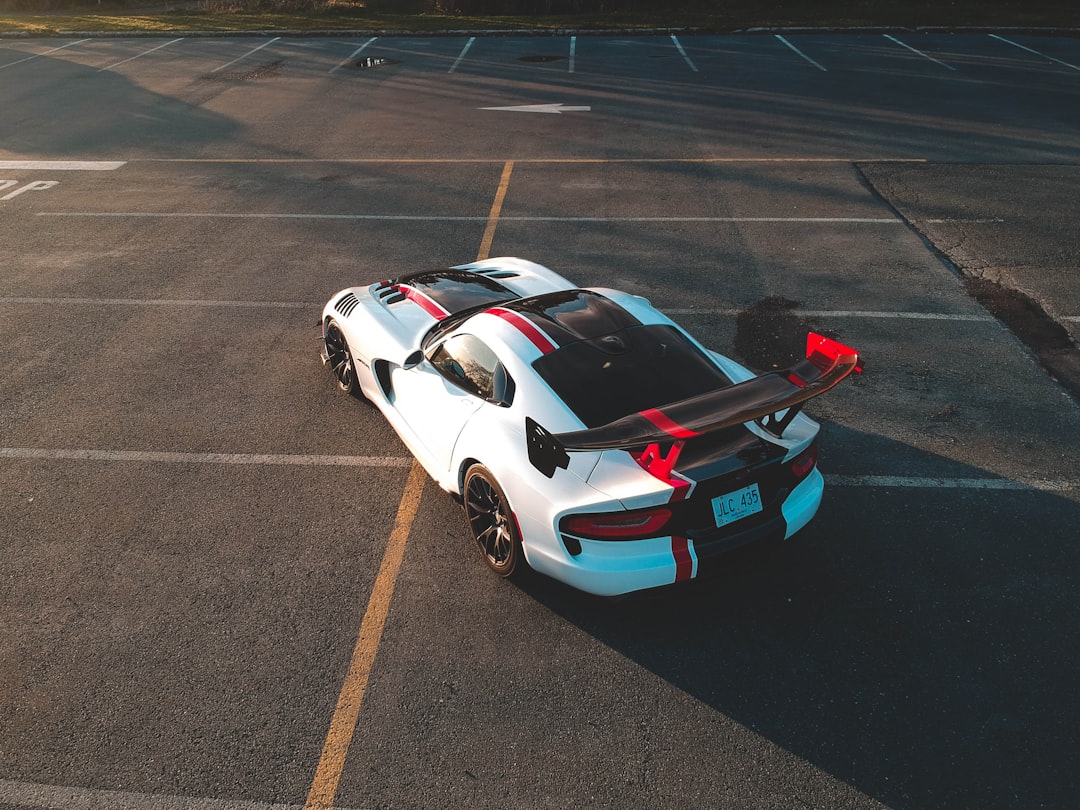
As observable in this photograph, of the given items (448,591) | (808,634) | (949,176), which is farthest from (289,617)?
(949,176)

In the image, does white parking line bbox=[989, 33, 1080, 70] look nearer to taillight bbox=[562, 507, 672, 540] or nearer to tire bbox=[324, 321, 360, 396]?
tire bbox=[324, 321, 360, 396]

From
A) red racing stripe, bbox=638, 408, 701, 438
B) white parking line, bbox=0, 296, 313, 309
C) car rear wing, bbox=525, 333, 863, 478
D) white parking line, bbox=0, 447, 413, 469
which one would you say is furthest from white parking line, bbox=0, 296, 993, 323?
red racing stripe, bbox=638, 408, 701, 438

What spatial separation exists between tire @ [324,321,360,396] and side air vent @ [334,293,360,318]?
5.4 inches

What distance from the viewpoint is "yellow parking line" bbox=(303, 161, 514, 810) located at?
4109 mm

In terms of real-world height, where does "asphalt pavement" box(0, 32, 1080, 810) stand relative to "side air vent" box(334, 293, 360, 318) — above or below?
below

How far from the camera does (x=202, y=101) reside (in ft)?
63.1

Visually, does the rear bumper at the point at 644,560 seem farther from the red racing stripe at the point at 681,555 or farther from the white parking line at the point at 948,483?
the white parking line at the point at 948,483

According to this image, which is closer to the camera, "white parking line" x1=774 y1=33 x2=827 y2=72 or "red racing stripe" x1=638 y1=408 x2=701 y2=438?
"red racing stripe" x1=638 y1=408 x2=701 y2=438

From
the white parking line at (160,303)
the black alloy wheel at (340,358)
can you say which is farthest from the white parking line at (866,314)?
the white parking line at (160,303)

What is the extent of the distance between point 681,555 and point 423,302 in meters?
3.37

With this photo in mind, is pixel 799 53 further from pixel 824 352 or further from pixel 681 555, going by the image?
pixel 681 555

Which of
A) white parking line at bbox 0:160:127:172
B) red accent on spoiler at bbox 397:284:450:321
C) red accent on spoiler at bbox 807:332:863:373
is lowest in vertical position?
white parking line at bbox 0:160:127:172

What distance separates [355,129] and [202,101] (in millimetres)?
5080

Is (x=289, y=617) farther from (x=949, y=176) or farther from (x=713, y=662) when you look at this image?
(x=949, y=176)
